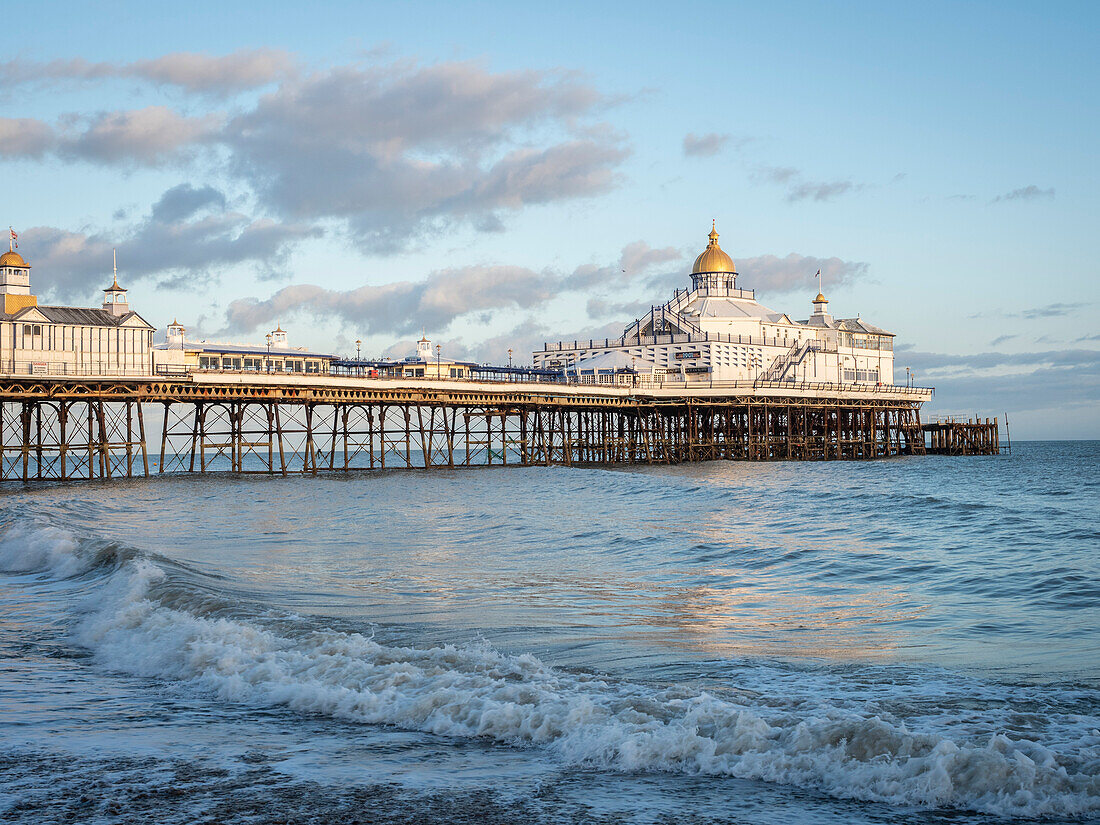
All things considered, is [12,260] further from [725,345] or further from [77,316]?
[725,345]

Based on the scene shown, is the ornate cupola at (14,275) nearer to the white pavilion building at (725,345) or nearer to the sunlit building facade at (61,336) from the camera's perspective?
the sunlit building facade at (61,336)

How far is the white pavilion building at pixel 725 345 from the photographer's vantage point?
8488 centimetres

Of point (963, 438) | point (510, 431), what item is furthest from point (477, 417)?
point (963, 438)

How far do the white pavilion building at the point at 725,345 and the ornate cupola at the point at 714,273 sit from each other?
0.30 ft

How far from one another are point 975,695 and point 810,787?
2723 millimetres

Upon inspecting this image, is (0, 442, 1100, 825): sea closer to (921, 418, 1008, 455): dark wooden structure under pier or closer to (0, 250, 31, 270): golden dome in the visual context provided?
(0, 250, 31, 270): golden dome

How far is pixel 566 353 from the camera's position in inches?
3691

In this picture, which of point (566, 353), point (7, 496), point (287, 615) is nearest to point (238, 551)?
point (287, 615)

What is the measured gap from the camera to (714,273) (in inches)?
3812

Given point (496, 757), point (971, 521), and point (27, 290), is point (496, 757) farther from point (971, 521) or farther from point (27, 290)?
point (27, 290)

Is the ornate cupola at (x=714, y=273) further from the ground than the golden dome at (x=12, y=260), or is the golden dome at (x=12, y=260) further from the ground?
the ornate cupola at (x=714, y=273)

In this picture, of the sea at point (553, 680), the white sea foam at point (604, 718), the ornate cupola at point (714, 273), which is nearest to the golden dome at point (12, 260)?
the sea at point (553, 680)

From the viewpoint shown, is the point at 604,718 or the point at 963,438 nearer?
the point at 604,718

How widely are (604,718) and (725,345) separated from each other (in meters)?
78.4
